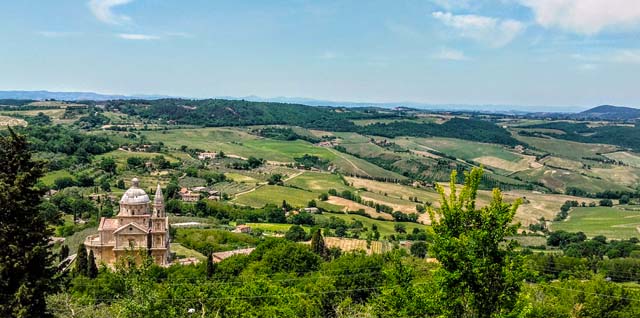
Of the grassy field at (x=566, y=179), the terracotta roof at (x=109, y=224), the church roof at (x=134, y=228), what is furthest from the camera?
the grassy field at (x=566, y=179)

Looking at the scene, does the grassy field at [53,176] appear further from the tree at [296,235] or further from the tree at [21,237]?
the tree at [21,237]

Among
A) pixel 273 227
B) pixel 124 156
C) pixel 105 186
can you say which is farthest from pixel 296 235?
pixel 124 156

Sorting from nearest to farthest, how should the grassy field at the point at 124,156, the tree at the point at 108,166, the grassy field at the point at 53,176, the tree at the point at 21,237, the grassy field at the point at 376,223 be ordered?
the tree at the point at 21,237 → the grassy field at the point at 376,223 → the grassy field at the point at 53,176 → the tree at the point at 108,166 → the grassy field at the point at 124,156

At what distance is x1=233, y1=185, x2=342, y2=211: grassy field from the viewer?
109800mm

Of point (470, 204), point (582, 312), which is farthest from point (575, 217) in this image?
point (470, 204)

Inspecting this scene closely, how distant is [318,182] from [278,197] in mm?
24097

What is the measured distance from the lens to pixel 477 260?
16.1 m

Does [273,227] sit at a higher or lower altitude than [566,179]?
lower

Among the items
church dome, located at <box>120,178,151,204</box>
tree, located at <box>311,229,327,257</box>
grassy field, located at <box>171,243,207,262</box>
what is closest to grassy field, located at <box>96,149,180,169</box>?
grassy field, located at <box>171,243,207,262</box>

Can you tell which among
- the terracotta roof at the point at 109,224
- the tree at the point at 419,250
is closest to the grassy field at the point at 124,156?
the terracotta roof at the point at 109,224

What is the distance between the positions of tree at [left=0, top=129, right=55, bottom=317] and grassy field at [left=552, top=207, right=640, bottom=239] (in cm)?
10113

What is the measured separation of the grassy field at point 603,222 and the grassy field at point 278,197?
48.3m

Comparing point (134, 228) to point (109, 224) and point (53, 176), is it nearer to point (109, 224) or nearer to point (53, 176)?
point (109, 224)

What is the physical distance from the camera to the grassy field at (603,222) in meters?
102
